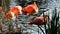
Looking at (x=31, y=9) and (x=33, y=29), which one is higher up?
(x=31, y=9)

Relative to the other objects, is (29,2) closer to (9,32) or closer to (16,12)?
(16,12)

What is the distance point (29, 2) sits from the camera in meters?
1.71

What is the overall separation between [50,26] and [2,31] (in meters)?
0.27

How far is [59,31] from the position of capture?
1.03 meters

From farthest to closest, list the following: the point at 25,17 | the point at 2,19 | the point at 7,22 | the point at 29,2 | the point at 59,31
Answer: the point at 29,2 < the point at 25,17 < the point at 7,22 < the point at 2,19 < the point at 59,31

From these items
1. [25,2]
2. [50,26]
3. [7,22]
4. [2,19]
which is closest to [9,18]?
[7,22]

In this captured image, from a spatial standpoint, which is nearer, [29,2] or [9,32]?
[9,32]

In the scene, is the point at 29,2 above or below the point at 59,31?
above

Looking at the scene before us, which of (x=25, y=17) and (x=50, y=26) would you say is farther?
(x=25, y=17)

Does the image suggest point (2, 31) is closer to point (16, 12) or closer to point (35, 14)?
point (16, 12)

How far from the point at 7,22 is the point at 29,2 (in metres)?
0.49

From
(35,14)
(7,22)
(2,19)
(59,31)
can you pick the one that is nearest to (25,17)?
(35,14)

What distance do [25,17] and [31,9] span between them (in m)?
0.16

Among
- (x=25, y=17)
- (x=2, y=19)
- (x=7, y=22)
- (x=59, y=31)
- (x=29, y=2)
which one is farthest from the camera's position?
(x=29, y=2)
